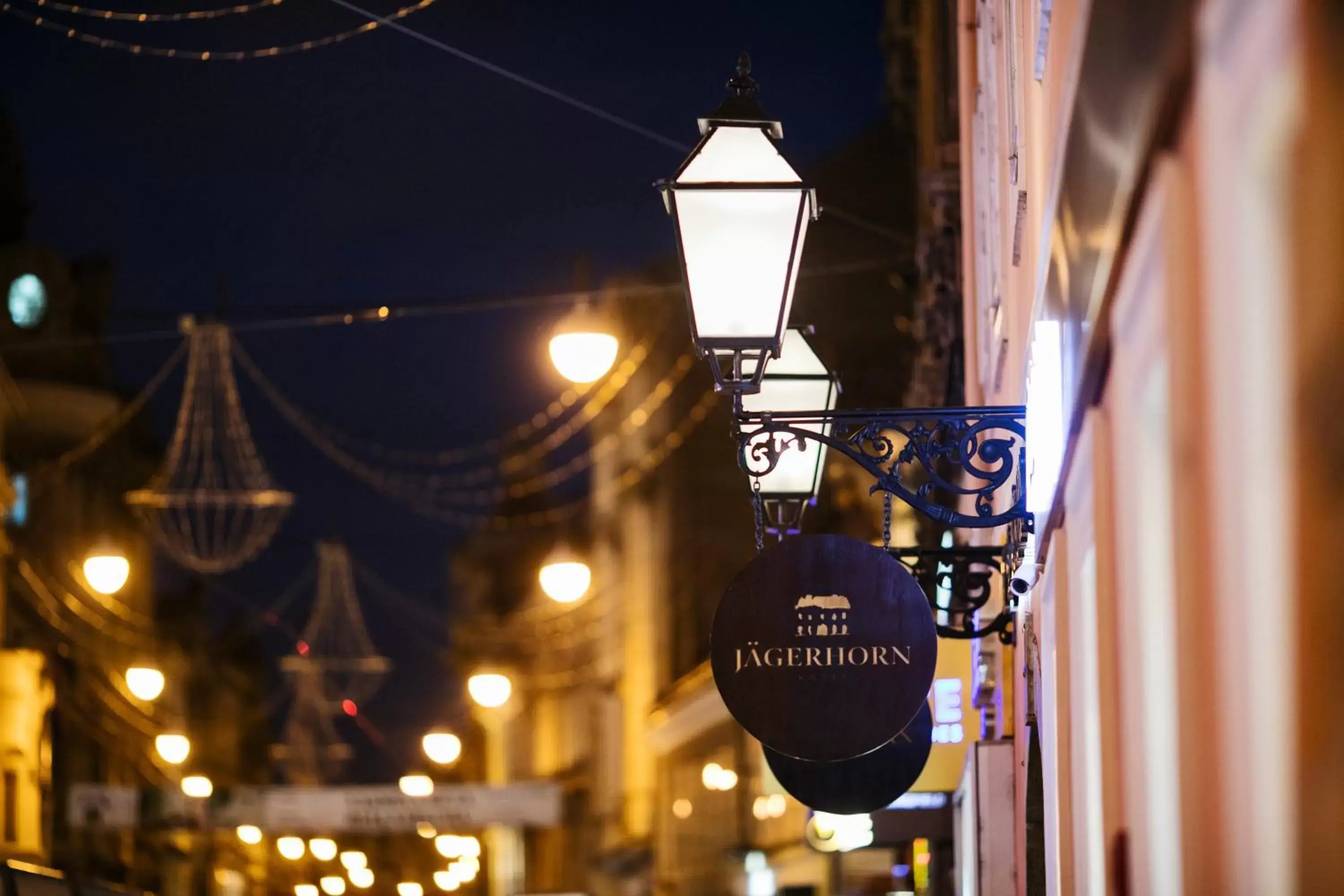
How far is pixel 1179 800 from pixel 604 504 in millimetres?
52734

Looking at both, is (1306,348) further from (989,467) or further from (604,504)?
(604,504)

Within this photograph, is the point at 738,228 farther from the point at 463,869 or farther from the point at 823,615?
the point at 463,869

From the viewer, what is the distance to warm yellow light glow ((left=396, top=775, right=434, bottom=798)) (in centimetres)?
4034

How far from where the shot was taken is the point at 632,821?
50094 mm

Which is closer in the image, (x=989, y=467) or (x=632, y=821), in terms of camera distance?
(x=989, y=467)

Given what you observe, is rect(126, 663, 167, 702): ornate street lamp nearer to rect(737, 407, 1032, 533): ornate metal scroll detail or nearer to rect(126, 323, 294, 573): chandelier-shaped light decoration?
rect(126, 323, 294, 573): chandelier-shaped light decoration

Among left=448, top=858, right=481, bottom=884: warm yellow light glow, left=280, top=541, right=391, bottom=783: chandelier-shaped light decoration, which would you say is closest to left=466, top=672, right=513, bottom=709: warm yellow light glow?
left=280, top=541, right=391, bottom=783: chandelier-shaped light decoration

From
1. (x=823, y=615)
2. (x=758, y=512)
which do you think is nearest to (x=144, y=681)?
(x=758, y=512)

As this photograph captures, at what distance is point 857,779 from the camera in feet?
31.7

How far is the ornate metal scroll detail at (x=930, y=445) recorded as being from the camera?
7305 millimetres

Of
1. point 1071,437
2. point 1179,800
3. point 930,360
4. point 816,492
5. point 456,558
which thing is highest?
point 456,558

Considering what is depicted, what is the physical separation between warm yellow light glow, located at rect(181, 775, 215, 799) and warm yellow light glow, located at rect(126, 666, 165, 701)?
6.52 m

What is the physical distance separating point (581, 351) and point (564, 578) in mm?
11229

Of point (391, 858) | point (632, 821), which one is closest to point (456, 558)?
point (391, 858)
